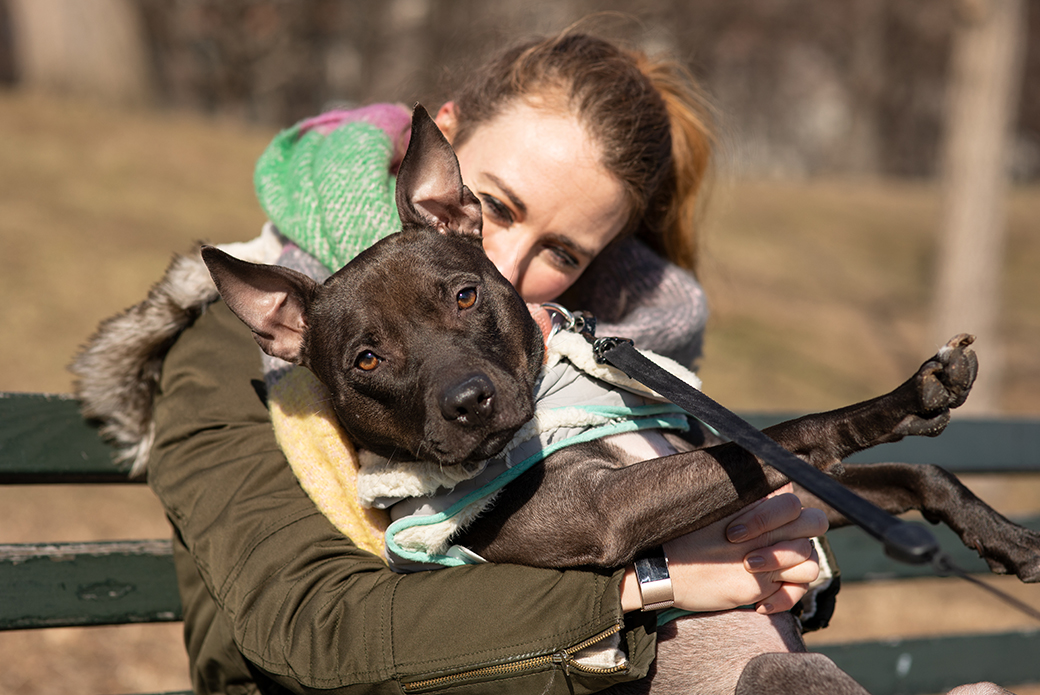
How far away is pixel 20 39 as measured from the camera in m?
13.2

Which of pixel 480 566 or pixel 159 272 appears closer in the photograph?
pixel 480 566

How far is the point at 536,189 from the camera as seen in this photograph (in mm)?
2967

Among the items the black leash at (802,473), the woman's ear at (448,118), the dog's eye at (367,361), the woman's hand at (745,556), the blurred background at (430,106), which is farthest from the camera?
the blurred background at (430,106)

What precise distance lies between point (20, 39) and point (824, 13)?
24244mm

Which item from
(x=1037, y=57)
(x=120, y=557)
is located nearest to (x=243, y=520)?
(x=120, y=557)

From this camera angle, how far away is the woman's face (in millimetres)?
2984

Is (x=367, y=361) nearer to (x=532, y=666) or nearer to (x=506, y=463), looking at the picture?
(x=506, y=463)

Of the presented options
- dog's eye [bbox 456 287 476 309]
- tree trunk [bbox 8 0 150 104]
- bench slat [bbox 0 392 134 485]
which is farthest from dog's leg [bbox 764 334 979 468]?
tree trunk [bbox 8 0 150 104]

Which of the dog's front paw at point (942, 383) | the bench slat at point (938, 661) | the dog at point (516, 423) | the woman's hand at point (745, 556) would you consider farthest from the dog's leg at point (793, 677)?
the bench slat at point (938, 661)

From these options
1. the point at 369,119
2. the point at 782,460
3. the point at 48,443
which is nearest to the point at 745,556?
the point at 782,460

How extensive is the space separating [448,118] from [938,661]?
10.9 feet

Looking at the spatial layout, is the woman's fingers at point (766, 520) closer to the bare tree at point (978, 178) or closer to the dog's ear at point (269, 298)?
the dog's ear at point (269, 298)

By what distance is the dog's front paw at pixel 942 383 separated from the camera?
7.07 feet

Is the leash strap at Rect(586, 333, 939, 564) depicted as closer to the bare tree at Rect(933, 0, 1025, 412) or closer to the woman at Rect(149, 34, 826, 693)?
the woman at Rect(149, 34, 826, 693)
